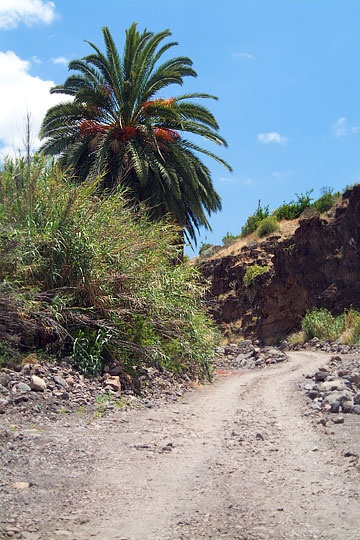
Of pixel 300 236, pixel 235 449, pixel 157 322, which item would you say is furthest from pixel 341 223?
pixel 235 449

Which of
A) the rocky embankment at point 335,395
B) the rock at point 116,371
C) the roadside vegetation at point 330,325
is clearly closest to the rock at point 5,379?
the rock at point 116,371

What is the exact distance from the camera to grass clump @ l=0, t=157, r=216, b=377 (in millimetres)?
6845

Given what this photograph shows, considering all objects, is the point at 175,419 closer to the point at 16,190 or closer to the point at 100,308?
the point at 100,308

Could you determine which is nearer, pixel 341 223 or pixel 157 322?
pixel 157 322

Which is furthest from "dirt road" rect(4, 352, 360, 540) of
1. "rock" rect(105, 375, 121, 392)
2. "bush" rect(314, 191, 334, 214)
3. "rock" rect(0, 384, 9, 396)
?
"bush" rect(314, 191, 334, 214)

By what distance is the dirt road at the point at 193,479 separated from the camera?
270 centimetres

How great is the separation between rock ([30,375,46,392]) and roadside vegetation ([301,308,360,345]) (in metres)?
11.7

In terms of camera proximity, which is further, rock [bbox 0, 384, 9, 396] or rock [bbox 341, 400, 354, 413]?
rock [bbox 341, 400, 354, 413]

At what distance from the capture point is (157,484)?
11.4ft

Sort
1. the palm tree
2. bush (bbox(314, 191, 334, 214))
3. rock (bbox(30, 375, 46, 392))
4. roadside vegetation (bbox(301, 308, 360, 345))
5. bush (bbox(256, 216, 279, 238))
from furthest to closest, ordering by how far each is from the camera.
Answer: bush (bbox(256, 216, 279, 238))
bush (bbox(314, 191, 334, 214))
roadside vegetation (bbox(301, 308, 360, 345))
the palm tree
rock (bbox(30, 375, 46, 392))

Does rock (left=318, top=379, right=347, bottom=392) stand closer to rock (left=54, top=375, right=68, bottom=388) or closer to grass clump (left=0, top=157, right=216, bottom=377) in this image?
grass clump (left=0, top=157, right=216, bottom=377)

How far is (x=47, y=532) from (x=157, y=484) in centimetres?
99

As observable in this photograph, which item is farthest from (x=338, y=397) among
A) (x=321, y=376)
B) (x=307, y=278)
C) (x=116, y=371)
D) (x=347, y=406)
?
(x=307, y=278)

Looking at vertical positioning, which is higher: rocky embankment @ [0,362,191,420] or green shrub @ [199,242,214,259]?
Result: green shrub @ [199,242,214,259]
